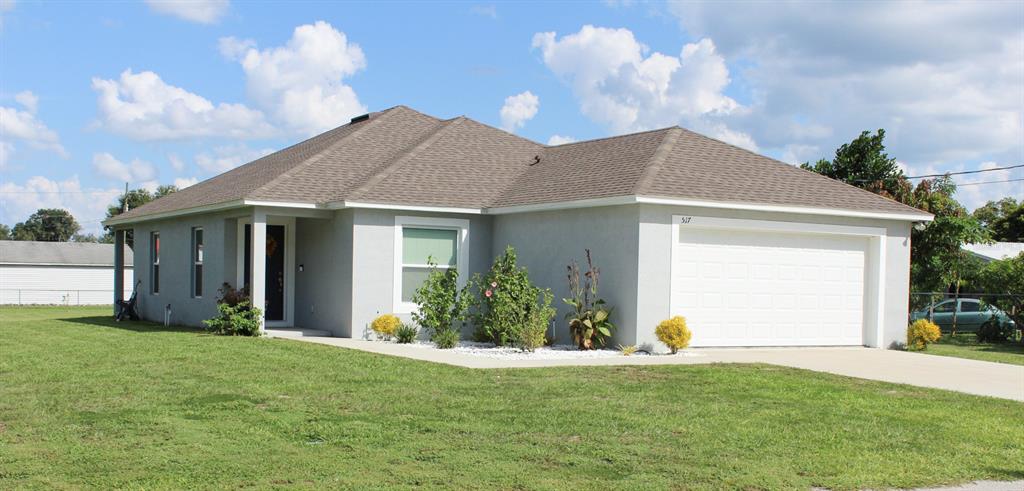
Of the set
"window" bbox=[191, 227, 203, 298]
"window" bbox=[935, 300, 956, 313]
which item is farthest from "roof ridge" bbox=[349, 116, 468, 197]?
"window" bbox=[935, 300, 956, 313]

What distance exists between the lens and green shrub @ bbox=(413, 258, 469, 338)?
18.1 m

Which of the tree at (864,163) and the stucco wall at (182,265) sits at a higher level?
the tree at (864,163)

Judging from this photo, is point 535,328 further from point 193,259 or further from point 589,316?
point 193,259

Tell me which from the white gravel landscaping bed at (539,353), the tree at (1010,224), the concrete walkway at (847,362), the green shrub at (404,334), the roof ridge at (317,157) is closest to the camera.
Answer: the concrete walkway at (847,362)

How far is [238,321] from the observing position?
18203mm

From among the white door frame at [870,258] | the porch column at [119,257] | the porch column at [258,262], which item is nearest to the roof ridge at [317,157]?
the porch column at [258,262]

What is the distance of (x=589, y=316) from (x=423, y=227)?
4303 millimetres

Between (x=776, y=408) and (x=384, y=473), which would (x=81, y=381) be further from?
(x=776, y=408)

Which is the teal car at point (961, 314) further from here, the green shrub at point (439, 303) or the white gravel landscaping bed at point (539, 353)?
the green shrub at point (439, 303)

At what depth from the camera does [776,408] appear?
406 inches

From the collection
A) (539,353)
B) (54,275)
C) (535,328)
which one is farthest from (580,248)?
(54,275)

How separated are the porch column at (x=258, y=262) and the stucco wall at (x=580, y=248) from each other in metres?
4.84

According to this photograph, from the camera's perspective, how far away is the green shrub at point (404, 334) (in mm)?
18078

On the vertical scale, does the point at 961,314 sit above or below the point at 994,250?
below
